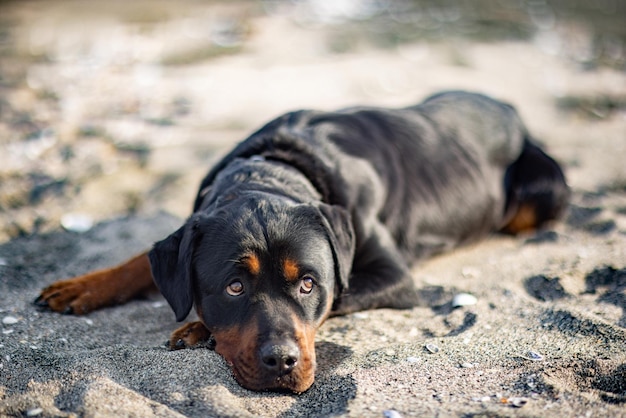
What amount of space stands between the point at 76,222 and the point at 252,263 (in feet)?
7.92

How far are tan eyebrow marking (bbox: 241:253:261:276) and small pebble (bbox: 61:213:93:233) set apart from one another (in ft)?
7.35

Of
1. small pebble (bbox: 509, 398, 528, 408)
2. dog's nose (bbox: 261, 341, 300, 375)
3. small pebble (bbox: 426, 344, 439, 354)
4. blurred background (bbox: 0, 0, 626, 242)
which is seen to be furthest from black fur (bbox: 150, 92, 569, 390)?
blurred background (bbox: 0, 0, 626, 242)

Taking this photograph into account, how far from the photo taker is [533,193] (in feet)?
16.6

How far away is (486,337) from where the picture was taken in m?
3.33

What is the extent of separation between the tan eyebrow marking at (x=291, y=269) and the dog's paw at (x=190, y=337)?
1.67ft

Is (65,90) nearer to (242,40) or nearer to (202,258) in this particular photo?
(242,40)

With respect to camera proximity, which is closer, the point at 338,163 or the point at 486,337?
the point at 486,337

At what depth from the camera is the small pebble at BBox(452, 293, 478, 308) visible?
3.81 m

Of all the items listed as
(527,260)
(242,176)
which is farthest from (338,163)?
(527,260)

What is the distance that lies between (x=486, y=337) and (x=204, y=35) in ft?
25.9

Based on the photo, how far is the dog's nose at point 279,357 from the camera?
8.94 feet

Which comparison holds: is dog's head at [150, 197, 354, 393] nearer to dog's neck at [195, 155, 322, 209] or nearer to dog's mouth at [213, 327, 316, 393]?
dog's mouth at [213, 327, 316, 393]

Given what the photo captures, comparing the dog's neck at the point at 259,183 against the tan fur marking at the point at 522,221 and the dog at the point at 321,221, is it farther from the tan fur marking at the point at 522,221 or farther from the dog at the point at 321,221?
the tan fur marking at the point at 522,221

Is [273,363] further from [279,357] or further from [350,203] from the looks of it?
[350,203]
